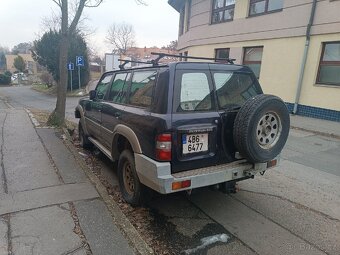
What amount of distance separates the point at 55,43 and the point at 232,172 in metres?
27.8

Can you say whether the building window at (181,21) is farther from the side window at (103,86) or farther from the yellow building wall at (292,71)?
the side window at (103,86)

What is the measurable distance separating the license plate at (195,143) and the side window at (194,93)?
0.31 m

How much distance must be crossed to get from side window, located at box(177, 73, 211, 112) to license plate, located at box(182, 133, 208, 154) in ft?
1.03

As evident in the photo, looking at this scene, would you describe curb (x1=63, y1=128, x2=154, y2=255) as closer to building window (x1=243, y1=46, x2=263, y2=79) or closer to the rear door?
the rear door

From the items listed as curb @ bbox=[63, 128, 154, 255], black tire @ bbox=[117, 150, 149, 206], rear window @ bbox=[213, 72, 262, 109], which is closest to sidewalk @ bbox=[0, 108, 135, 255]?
curb @ bbox=[63, 128, 154, 255]

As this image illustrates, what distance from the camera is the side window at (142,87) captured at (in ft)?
11.0

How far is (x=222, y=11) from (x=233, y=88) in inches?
503

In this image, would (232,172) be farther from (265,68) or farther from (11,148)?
(265,68)

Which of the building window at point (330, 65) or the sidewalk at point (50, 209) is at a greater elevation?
the building window at point (330, 65)

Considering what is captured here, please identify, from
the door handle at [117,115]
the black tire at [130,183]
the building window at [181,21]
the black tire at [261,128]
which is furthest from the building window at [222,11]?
the black tire at [130,183]

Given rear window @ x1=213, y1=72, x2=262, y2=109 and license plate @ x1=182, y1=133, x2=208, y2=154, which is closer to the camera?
license plate @ x1=182, y1=133, x2=208, y2=154

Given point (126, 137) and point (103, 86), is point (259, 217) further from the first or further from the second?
point (103, 86)

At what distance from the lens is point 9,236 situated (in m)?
2.84

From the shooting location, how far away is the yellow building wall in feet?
→ 32.9
